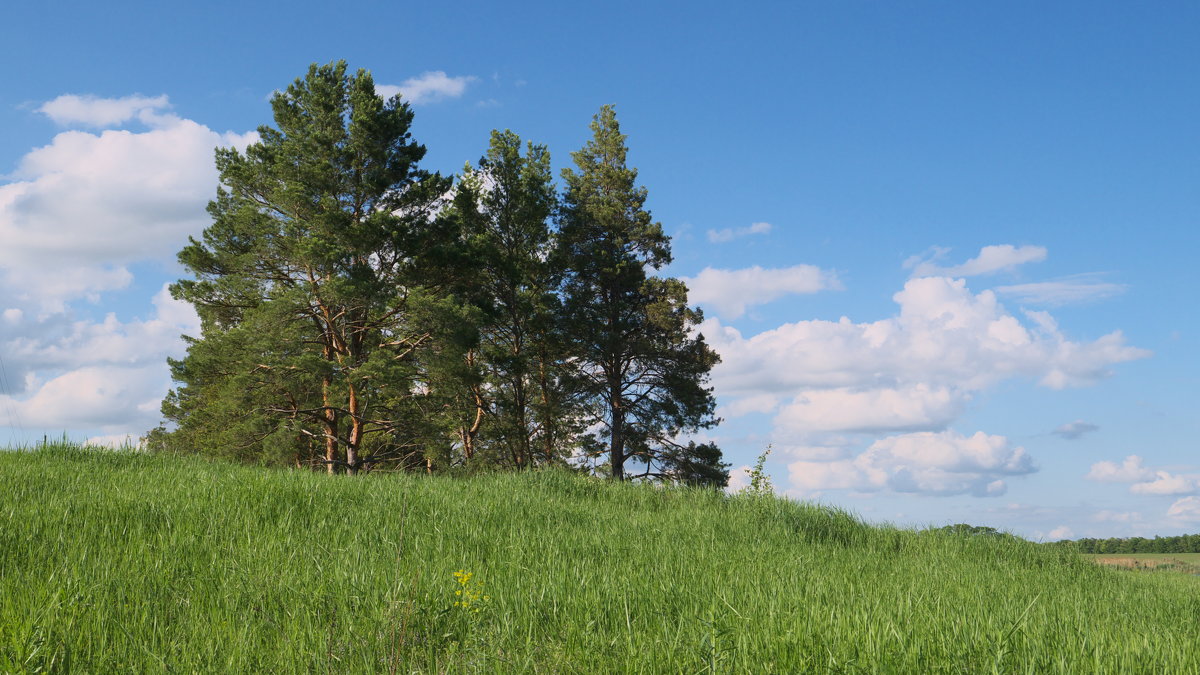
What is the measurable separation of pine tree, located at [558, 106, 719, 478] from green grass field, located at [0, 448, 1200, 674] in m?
18.4

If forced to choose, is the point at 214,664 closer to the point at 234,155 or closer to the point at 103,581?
the point at 103,581

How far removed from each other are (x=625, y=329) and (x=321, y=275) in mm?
10461

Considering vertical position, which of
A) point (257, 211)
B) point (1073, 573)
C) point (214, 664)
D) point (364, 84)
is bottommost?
point (1073, 573)

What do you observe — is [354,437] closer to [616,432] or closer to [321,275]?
[321,275]

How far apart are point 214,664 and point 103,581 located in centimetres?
168

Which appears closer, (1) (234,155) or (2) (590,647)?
(2) (590,647)

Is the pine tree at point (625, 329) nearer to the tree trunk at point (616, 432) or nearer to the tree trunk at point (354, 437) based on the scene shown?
the tree trunk at point (616, 432)

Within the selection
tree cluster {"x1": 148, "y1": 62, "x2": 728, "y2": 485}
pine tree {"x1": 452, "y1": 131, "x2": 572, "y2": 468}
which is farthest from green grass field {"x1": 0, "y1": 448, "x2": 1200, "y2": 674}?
pine tree {"x1": 452, "y1": 131, "x2": 572, "y2": 468}

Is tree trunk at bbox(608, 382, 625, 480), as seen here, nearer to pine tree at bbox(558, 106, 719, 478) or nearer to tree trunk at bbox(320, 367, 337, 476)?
pine tree at bbox(558, 106, 719, 478)

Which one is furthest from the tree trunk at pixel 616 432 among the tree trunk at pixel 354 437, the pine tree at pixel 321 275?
the tree trunk at pixel 354 437

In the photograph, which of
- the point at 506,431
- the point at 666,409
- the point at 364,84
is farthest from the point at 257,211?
the point at 666,409

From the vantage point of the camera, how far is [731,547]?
22.9ft

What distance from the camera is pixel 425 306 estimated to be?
2177 cm

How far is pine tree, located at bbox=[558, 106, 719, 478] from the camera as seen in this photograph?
88.7 ft
